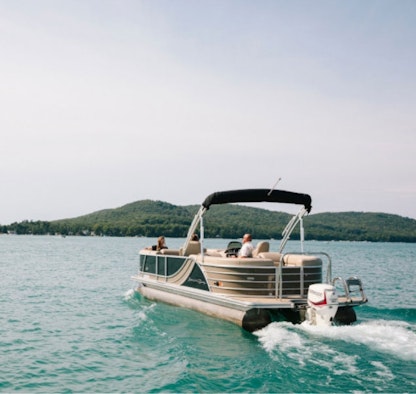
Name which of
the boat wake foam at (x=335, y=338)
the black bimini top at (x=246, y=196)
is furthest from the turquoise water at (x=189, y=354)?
the black bimini top at (x=246, y=196)

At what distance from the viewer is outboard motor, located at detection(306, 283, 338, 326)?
1074cm

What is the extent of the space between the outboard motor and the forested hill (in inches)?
4247

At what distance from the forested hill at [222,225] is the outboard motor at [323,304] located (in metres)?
108

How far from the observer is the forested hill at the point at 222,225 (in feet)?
437

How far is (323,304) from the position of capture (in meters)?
10.8

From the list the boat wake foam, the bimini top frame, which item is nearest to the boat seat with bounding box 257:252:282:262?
the bimini top frame

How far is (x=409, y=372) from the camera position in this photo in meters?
8.65

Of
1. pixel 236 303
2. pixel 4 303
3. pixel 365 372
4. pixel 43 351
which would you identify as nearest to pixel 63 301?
pixel 4 303

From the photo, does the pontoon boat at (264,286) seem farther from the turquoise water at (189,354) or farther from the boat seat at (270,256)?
the turquoise water at (189,354)

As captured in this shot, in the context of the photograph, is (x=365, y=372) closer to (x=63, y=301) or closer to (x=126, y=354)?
(x=126, y=354)

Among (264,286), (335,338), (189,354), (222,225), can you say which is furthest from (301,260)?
(222,225)

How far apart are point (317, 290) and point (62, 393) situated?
18.8 feet

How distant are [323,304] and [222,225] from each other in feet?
388

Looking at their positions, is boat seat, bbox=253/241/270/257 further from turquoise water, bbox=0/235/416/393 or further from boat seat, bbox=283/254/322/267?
turquoise water, bbox=0/235/416/393
